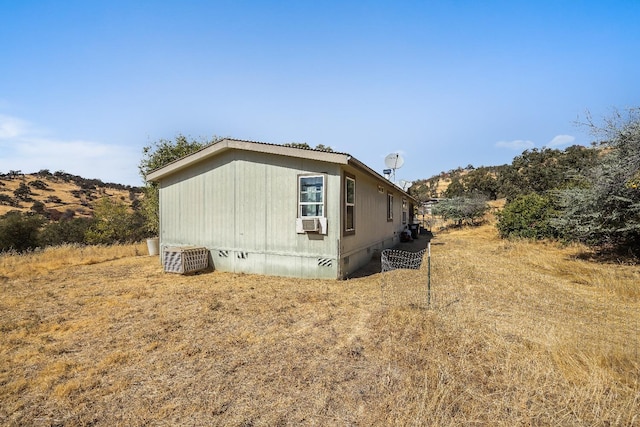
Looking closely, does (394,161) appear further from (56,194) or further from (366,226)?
(56,194)

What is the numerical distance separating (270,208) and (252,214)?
23.6 inches

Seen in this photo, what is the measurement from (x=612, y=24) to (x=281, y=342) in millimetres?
12596

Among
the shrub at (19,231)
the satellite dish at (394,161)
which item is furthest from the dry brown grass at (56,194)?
the satellite dish at (394,161)

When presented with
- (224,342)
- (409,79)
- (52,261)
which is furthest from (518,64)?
(52,261)

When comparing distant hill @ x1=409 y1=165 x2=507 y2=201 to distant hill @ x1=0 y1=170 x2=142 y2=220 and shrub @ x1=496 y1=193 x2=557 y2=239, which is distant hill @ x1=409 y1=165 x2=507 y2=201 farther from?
distant hill @ x1=0 y1=170 x2=142 y2=220

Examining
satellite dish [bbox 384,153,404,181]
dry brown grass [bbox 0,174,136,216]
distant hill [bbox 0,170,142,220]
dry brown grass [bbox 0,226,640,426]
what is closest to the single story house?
dry brown grass [bbox 0,226,640,426]

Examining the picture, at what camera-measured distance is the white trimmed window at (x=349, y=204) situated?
774 cm

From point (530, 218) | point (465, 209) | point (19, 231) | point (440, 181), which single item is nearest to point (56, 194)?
point (19, 231)

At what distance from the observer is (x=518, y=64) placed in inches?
369

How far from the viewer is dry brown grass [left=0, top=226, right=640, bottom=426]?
248 cm

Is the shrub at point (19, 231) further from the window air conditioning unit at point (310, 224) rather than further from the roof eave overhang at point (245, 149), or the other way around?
the window air conditioning unit at point (310, 224)

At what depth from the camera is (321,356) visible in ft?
11.5

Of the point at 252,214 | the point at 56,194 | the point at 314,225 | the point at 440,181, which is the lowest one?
the point at 314,225

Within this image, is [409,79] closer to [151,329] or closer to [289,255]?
[289,255]
